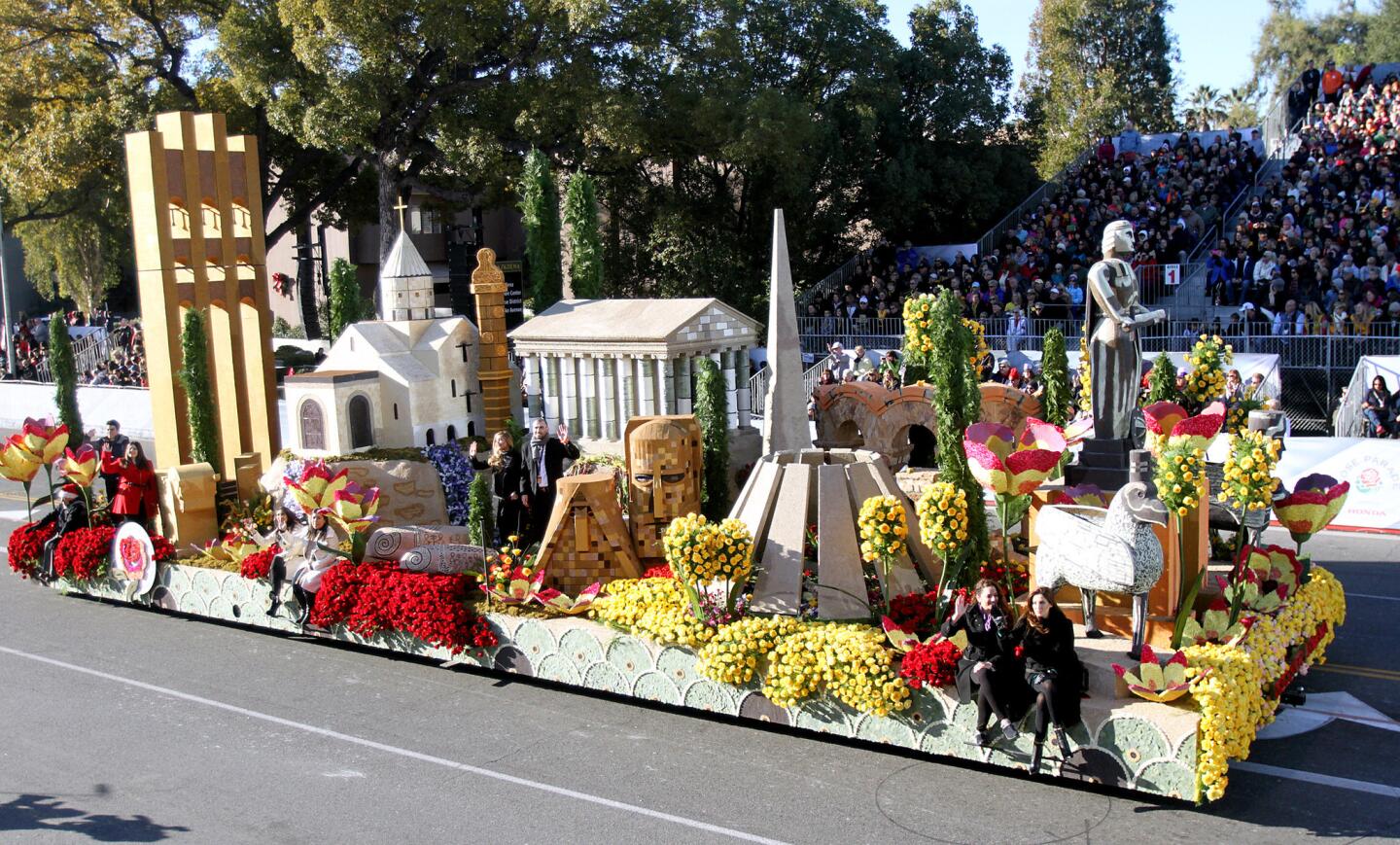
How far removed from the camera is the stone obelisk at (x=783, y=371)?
13.9m

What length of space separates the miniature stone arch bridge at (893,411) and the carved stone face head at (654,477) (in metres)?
3.92

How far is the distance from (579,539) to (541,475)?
1.74 m

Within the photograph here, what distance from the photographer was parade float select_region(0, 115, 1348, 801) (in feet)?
30.3

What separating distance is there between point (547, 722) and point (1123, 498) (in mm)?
4985

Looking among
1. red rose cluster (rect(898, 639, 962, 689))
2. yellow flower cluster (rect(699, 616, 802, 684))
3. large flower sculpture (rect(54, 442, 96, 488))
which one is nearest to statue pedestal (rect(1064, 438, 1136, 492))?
red rose cluster (rect(898, 639, 962, 689))

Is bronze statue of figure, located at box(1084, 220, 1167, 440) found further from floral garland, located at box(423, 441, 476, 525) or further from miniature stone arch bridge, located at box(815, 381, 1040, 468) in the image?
floral garland, located at box(423, 441, 476, 525)

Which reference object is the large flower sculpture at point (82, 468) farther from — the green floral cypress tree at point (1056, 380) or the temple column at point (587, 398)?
the green floral cypress tree at point (1056, 380)

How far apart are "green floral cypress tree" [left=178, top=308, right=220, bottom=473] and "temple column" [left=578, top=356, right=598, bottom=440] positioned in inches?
179

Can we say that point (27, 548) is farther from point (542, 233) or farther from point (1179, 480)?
point (1179, 480)

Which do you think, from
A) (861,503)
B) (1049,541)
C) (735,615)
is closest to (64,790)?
(735,615)

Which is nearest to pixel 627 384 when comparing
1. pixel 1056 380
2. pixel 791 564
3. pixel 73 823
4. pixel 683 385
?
pixel 683 385

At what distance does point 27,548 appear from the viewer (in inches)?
618

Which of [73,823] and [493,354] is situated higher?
[493,354]

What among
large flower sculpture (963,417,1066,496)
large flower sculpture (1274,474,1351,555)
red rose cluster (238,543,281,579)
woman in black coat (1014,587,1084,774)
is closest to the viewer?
woman in black coat (1014,587,1084,774)
